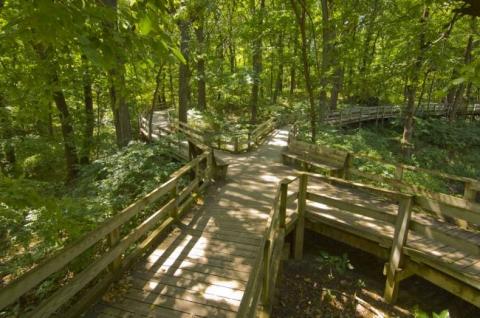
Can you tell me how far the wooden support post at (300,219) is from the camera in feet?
20.9

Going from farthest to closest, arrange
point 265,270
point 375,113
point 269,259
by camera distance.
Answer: point 375,113 < point 269,259 < point 265,270

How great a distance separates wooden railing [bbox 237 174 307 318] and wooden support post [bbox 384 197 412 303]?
5.80ft

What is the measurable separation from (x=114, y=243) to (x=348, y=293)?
4.17m

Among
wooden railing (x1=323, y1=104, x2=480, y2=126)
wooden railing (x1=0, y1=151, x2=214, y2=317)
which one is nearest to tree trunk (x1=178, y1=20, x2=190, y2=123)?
wooden railing (x1=0, y1=151, x2=214, y2=317)

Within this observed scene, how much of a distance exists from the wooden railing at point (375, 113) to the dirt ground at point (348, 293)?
15.3 metres

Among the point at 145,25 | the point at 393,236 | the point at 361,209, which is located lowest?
the point at 393,236

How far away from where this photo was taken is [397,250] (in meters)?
5.31

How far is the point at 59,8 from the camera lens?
1.91 metres

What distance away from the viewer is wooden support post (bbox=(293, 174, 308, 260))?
20.9 feet

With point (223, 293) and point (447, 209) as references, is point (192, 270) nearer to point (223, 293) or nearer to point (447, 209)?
point (223, 293)

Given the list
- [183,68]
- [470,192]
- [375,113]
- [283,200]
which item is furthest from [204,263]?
[375,113]

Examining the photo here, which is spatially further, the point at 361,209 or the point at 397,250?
the point at 361,209

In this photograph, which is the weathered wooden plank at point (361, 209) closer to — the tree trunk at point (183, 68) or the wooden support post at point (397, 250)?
the wooden support post at point (397, 250)

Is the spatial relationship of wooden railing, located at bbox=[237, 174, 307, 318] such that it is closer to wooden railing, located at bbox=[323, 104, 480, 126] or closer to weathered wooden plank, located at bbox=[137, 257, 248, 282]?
weathered wooden plank, located at bbox=[137, 257, 248, 282]
